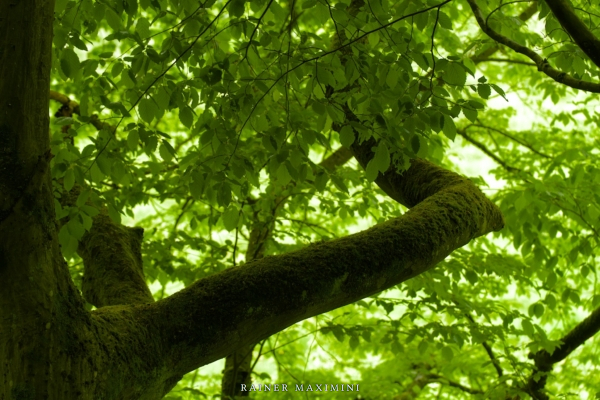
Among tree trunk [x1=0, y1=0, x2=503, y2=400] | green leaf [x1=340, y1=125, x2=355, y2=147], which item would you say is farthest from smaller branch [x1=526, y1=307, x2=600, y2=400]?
green leaf [x1=340, y1=125, x2=355, y2=147]

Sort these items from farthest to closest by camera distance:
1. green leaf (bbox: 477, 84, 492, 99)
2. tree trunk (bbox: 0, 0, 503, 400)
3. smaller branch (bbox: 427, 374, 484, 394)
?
1. smaller branch (bbox: 427, 374, 484, 394)
2. green leaf (bbox: 477, 84, 492, 99)
3. tree trunk (bbox: 0, 0, 503, 400)

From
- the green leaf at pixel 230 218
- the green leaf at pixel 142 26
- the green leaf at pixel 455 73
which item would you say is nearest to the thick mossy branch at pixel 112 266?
the green leaf at pixel 230 218

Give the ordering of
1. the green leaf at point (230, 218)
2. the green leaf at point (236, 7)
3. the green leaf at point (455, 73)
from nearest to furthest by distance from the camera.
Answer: the green leaf at point (455, 73), the green leaf at point (236, 7), the green leaf at point (230, 218)

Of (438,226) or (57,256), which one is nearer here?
(57,256)

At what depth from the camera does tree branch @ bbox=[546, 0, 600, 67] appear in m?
1.66

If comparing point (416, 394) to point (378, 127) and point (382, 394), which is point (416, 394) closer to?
point (382, 394)

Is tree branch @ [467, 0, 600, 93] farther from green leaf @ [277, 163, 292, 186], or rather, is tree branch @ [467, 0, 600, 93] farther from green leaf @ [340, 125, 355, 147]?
green leaf @ [277, 163, 292, 186]

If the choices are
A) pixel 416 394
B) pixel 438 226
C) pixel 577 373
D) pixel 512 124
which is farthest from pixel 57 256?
pixel 512 124

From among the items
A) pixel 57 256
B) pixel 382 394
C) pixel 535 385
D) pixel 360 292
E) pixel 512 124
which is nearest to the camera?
pixel 57 256

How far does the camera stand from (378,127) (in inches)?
90.0

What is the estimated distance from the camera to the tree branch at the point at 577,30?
5.43 feet

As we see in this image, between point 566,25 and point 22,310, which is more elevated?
point 566,25

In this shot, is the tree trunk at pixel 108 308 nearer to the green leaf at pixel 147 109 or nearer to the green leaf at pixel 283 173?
the green leaf at pixel 283 173

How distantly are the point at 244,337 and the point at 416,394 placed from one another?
452 centimetres
